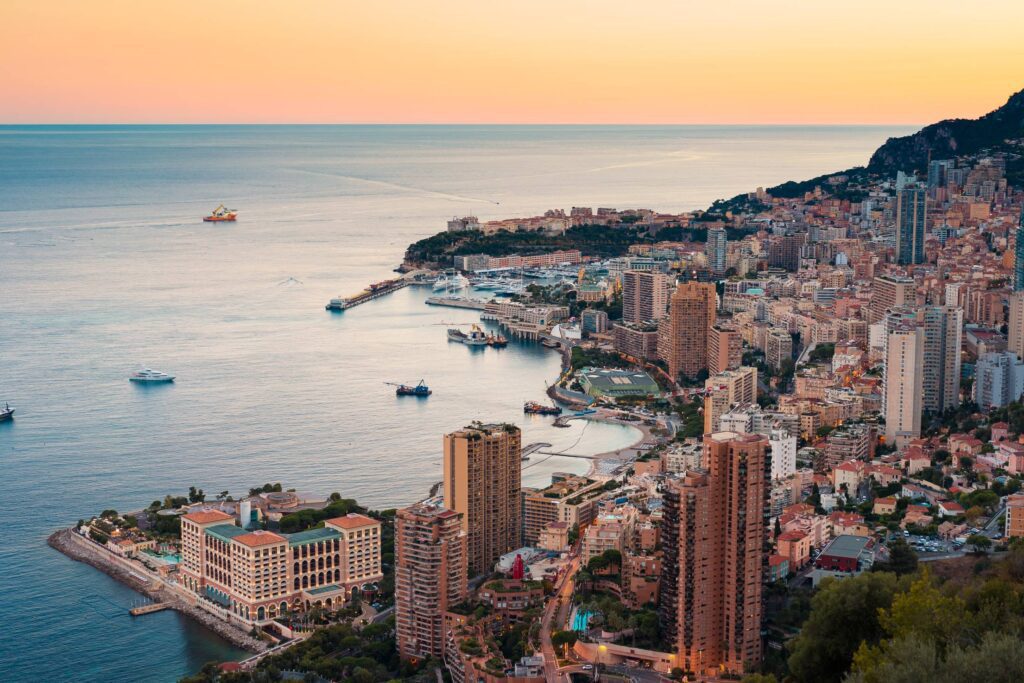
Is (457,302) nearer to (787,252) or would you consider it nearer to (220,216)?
(787,252)

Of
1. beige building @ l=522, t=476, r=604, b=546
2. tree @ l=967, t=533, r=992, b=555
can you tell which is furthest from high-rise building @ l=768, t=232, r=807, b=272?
tree @ l=967, t=533, r=992, b=555

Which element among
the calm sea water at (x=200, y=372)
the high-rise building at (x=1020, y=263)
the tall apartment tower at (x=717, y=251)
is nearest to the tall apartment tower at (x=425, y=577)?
the calm sea water at (x=200, y=372)

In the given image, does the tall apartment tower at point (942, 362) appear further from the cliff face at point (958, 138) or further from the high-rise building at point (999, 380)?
the cliff face at point (958, 138)

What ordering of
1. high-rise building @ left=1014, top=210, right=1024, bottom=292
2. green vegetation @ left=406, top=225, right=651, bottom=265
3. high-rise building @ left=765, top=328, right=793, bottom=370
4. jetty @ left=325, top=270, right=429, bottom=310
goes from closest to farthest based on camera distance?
high-rise building @ left=1014, top=210, right=1024, bottom=292
high-rise building @ left=765, top=328, right=793, bottom=370
jetty @ left=325, top=270, right=429, bottom=310
green vegetation @ left=406, top=225, right=651, bottom=265

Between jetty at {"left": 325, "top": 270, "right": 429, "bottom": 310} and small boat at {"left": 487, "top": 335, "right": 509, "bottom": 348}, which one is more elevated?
jetty at {"left": 325, "top": 270, "right": 429, "bottom": 310}

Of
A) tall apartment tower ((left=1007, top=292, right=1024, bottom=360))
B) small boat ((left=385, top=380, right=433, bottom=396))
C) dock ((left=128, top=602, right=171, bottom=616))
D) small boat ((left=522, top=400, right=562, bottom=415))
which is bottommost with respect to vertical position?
dock ((left=128, top=602, right=171, bottom=616))

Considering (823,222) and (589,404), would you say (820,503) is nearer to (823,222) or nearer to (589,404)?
(589,404)

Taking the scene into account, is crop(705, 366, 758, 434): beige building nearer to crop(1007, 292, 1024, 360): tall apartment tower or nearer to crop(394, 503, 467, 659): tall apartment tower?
crop(1007, 292, 1024, 360): tall apartment tower
